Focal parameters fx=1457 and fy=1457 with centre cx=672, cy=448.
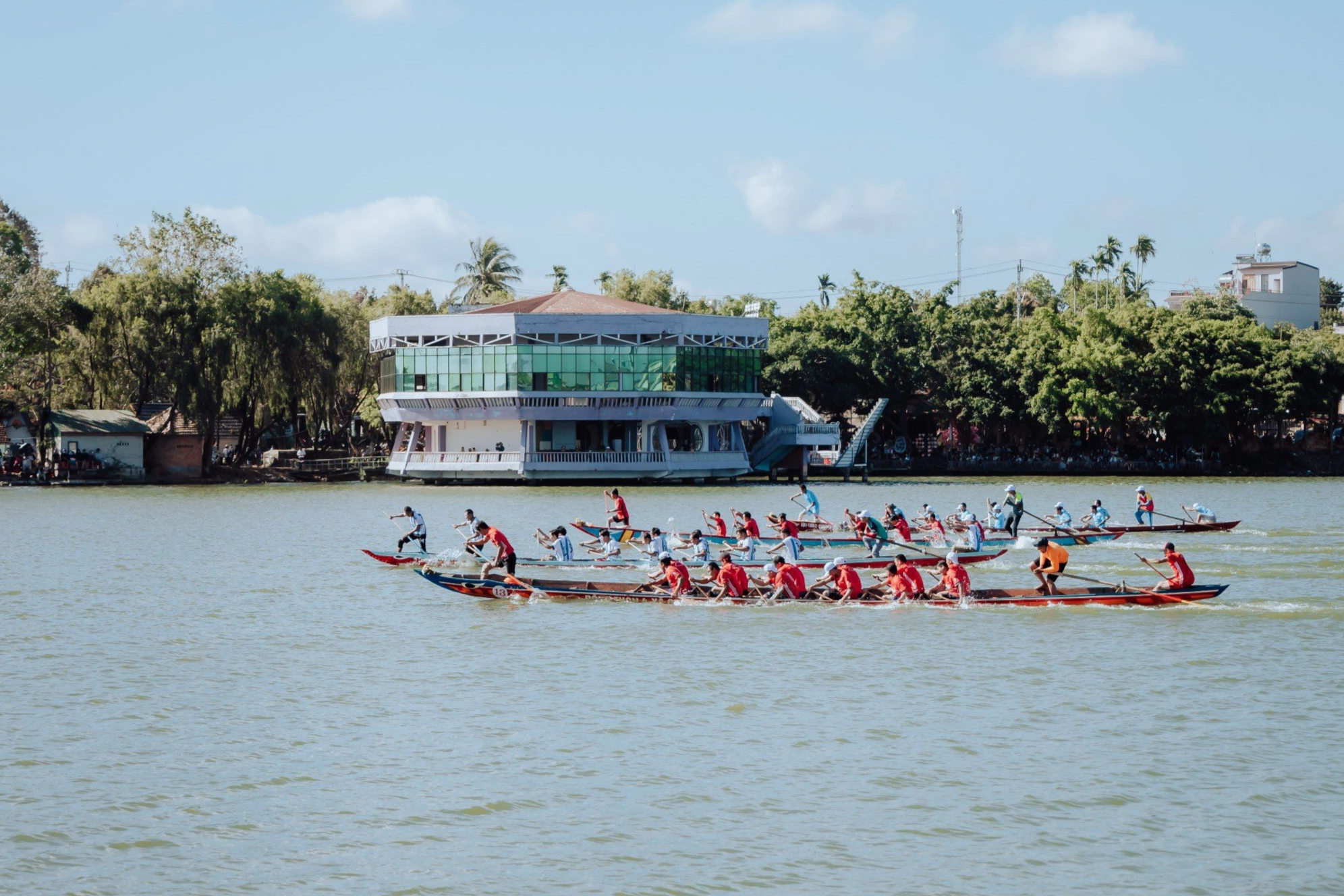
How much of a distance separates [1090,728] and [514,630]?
1228 centimetres

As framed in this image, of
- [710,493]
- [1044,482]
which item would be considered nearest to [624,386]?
[710,493]

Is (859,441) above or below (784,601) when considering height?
above

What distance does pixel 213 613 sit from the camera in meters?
31.0

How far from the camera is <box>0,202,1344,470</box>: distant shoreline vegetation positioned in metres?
78.2

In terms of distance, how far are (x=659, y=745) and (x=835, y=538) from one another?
76.3ft

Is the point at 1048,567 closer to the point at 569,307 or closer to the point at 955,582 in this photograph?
the point at 955,582

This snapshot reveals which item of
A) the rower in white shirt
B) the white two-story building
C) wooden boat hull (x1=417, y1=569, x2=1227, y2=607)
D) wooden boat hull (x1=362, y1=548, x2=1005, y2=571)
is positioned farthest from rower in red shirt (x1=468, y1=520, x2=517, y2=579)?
the white two-story building

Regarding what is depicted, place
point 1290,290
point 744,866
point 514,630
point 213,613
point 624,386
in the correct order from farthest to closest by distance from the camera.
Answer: point 1290,290 → point 624,386 → point 213,613 → point 514,630 → point 744,866

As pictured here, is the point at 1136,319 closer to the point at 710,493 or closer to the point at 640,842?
the point at 710,493

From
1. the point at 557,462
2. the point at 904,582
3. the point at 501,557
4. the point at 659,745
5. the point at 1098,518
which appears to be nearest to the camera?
the point at 659,745

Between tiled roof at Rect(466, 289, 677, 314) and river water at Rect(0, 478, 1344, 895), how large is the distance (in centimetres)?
4881

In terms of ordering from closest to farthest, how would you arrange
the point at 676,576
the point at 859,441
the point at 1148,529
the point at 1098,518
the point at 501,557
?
1. the point at 676,576
2. the point at 501,557
3. the point at 1098,518
4. the point at 1148,529
5. the point at 859,441

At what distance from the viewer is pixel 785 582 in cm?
3017

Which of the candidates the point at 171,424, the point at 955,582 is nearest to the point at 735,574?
the point at 955,582
